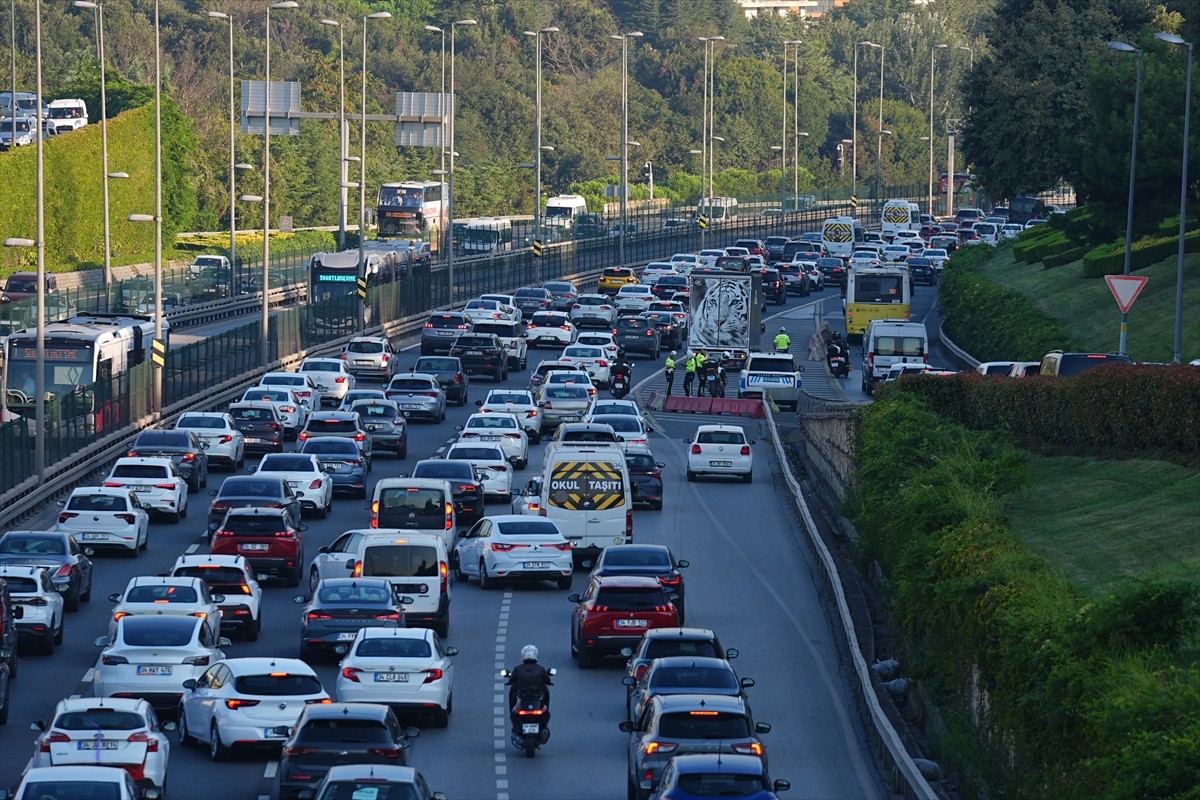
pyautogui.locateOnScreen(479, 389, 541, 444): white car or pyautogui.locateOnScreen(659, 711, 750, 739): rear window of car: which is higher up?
pyautogui.locateOnScreen(659, 711, 750, 739): rear window of car

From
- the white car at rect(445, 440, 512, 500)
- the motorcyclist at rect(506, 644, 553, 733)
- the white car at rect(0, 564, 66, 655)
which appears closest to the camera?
the motorcyclist at rect(506, 644, 553, 733)

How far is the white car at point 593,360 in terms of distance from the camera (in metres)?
68.1

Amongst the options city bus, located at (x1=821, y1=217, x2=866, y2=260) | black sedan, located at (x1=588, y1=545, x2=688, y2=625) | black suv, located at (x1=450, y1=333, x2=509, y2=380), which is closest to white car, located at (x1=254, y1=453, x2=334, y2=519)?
black sedan, located at (x1=588, y1=545, x2=688, y2=625)

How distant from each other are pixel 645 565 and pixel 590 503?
6.06 meters

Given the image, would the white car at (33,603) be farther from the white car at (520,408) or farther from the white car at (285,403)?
the white car at (520,408)

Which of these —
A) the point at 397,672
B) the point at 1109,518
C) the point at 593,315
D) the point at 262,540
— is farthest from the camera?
the point at 593,315

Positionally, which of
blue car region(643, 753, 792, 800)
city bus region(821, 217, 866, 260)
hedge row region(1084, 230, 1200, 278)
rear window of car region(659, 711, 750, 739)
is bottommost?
rear window of car region(659, 711, 750, 739)

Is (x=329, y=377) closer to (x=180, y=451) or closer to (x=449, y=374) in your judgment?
(x=449, y=374)

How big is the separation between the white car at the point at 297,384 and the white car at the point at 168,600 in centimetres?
2708

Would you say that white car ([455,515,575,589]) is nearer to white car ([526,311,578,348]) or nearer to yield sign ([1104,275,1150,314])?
yield sign ([1104,275,1150,314])

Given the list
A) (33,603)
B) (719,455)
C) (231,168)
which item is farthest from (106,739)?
(231,168)

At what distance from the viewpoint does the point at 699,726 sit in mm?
22891

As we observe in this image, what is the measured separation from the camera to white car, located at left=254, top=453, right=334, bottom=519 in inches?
1726

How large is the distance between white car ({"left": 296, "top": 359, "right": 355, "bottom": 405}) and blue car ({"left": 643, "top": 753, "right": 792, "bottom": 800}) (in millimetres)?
39951
